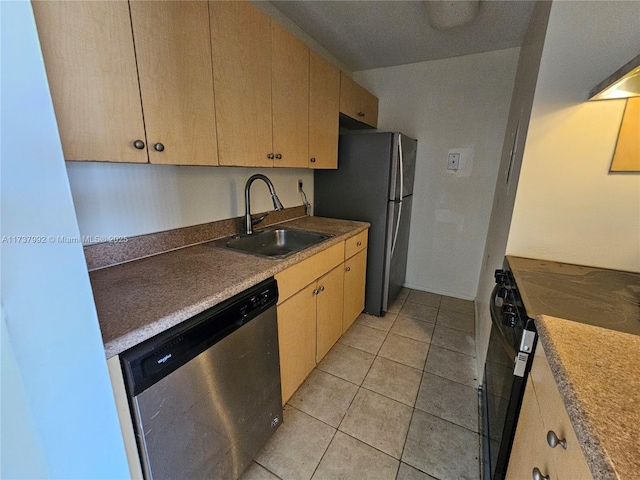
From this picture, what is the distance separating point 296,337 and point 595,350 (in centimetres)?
117

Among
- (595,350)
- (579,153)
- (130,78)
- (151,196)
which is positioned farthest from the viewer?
A: (151,196)

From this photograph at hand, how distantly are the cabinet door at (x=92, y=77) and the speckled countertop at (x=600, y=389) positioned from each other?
1309mm

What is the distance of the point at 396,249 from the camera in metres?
2.52

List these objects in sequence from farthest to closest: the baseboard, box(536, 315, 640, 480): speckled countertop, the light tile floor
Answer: the baseboard, the light tile floor, box(536, 315, 640, 480): speckled countertop

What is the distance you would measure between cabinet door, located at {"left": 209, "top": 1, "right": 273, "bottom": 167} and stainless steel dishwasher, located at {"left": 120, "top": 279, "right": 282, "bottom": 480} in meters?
0.67

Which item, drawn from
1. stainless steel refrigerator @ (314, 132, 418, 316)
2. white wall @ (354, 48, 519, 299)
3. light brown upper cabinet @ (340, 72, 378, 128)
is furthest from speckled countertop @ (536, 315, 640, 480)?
white wall @ (354, 48, 519, 299)

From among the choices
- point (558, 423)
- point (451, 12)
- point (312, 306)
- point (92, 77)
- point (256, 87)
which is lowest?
point (312, 306)

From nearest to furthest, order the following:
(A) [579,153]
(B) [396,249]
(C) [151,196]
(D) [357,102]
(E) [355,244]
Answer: (A) [579,153]
(C) [151,196]
(E) [355,244]
(D) [357,102]
(B) [396,249]

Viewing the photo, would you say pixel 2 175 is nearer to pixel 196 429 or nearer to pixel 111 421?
pixel 111 421

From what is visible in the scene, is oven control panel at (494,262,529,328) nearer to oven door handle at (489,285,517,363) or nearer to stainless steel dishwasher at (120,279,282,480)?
oven door handle at (489,285,517,363)

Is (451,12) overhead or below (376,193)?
overhead

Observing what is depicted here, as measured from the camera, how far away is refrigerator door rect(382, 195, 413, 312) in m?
2.31

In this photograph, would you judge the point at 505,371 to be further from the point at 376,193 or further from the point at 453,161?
the point at 453,161

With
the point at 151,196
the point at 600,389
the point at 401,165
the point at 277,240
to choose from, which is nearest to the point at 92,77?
the point at 151,196
